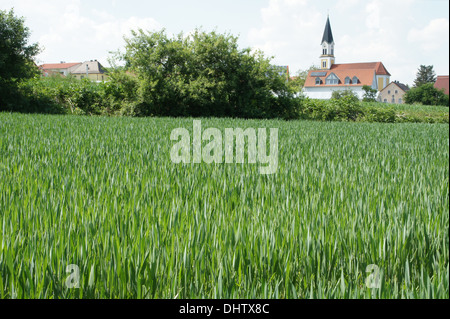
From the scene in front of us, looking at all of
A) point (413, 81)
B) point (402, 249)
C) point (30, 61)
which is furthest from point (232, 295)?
point (413, 81)

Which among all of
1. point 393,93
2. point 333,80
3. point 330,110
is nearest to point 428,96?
point 333,80

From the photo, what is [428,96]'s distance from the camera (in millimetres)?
51781

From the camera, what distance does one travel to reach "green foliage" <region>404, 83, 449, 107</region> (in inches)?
2008

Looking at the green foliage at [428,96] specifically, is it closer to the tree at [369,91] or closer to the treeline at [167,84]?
the tree at [369,91]

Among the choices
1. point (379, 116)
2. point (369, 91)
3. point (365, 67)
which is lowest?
point (379, 116)

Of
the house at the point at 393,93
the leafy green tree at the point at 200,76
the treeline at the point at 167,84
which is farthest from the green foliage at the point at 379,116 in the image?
the house at the point at 393,93

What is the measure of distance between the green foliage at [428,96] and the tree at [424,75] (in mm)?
38784

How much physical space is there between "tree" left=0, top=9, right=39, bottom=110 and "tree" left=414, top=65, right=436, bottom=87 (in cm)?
8861

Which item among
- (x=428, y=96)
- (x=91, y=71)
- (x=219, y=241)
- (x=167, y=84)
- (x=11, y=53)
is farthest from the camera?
(x=91, y=71)

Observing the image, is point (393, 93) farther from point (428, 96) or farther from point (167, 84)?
point (167, 84)

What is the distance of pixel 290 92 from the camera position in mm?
21078

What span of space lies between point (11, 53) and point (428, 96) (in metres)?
50.8

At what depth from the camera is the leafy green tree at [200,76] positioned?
61.1ft
